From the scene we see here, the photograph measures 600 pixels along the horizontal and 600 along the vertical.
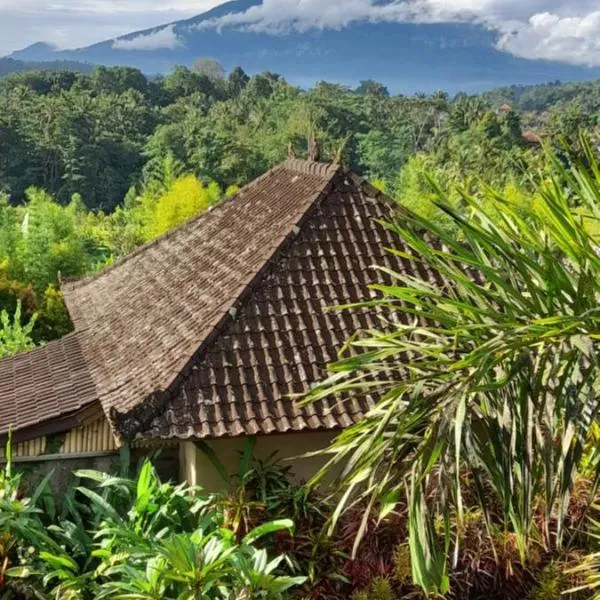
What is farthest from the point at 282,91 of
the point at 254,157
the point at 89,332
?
the point at 89,332

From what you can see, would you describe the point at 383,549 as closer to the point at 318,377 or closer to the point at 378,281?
the point at 318,377

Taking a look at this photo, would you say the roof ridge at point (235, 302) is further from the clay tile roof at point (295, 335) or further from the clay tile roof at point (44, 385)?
the clay tile roof at point (44, 385)

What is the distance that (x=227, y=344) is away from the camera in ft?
21.9

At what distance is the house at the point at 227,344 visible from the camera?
6.24 metres

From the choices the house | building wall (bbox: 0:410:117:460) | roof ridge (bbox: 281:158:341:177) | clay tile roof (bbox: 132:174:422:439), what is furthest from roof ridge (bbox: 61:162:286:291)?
building wall (bbox: 0:410:117:460)

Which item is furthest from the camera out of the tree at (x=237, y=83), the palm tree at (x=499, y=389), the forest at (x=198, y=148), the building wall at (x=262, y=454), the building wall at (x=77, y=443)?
the tree at (x=237, y=83)

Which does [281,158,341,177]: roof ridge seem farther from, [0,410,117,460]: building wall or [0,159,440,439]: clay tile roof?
[0,410,117,460]: building wall

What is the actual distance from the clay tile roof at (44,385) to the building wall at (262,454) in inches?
62.4

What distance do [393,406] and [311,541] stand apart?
3.06 metres

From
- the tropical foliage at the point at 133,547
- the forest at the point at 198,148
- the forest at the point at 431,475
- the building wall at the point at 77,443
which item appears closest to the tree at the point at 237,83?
the forest at the point at 198,148

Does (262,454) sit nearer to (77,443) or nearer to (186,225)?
(77,443)

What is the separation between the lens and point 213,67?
178000mm

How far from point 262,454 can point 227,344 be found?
1.02 m

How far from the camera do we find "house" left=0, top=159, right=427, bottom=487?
20.5ft
